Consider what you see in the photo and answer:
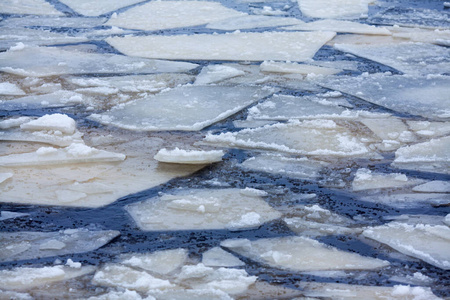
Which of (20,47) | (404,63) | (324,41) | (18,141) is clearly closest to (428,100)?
(404,63)

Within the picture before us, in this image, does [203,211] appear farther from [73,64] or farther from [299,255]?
[73,64]

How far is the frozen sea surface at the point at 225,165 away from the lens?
7.04ft

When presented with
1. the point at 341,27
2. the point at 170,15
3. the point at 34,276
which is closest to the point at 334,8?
the point at 341,27

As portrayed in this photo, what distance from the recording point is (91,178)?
2.88 metres

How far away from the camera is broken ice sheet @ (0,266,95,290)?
2.04 m

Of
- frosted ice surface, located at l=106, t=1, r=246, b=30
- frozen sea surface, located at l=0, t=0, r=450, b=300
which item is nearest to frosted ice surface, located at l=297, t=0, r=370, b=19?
frosted ice surface, located at l=106, t=1, r=246, b=30

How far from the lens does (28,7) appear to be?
6984 mm

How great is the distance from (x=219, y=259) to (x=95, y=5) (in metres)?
5.40

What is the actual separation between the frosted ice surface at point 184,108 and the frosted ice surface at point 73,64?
61 centimetres

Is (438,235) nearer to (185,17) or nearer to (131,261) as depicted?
(131,261)

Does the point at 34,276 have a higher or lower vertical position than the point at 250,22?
lower

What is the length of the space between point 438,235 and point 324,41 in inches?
133

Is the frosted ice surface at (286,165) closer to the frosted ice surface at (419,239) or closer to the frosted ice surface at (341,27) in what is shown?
the frosted ice surface at (419,239)

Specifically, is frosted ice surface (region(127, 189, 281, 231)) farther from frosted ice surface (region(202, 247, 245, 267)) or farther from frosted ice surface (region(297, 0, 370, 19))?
frosted ice surface (region(297, 0, 370, 19))
